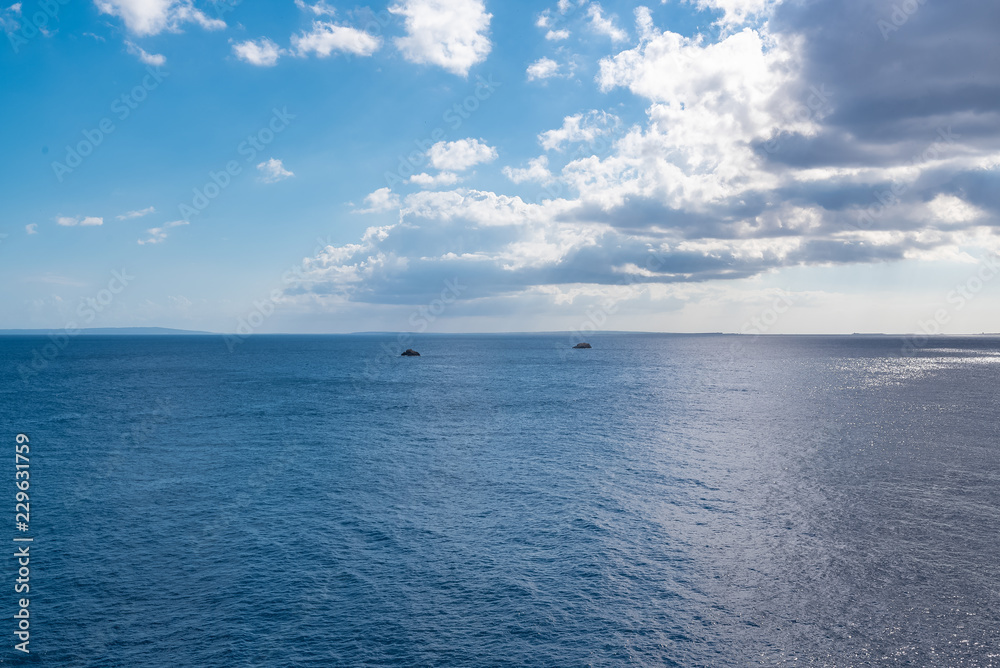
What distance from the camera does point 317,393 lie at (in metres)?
116

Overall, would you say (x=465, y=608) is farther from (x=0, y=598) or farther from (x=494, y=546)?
(x=0, y=598)

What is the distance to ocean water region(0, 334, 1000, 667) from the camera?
26141 millimetres

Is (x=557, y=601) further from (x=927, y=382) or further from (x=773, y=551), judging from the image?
(x=927, y=382)

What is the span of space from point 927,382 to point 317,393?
14471 centimetres

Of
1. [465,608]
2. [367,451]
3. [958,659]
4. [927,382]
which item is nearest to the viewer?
[958,659]

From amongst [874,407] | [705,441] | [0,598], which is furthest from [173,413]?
[874,407]

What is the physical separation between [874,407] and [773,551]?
2964 inches

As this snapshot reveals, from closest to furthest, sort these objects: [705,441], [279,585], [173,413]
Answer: [279,585] → [705,441] → [173,413]

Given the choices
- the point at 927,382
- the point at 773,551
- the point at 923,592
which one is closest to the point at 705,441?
the point at 773,551

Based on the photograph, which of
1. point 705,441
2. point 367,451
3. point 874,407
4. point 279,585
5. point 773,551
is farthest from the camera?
point 874,407

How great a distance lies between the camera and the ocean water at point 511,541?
2614 cm

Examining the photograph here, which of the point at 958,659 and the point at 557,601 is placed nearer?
the point at 958,659

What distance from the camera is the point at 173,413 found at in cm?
8862

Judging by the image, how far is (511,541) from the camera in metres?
37.8
